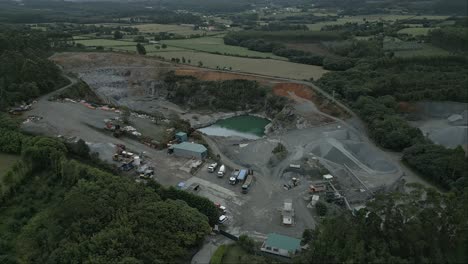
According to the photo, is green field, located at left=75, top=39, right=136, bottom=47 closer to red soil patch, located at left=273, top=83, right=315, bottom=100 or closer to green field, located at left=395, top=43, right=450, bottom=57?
red soil patch, located at left=273, top=83, right=315, bottom=100

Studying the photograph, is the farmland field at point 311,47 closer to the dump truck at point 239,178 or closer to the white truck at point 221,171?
the white truck at point 221,171

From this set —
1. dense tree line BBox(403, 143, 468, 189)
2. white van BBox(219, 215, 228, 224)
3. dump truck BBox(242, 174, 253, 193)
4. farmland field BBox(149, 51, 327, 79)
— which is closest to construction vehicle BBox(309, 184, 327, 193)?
dump truck BBox(242, 174, 253, 193)

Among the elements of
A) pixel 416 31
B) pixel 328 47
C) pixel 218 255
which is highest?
pixel 416 31

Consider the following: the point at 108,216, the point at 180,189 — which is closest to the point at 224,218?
the point at 180,189

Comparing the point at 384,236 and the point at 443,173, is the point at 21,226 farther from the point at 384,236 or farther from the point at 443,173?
the point at 443,173

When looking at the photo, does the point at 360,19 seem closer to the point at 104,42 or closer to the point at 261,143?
the point at 104,42

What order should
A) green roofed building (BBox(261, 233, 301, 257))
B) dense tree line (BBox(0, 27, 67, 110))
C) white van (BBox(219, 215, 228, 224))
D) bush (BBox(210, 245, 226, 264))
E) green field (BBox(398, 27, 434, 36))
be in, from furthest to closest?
1. green field (BBox(398, 27, 434, 36))
2. dense tree line (BBox(0, 27, 67, 110))
3. white van (BBox(219, 215, 228, 224))
4. green roofed building (BBox(261, 233, 301, 257))
5. bush (BBox(210, 245, 226, 264))

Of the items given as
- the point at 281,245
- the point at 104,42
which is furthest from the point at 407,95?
the point at 104,42
